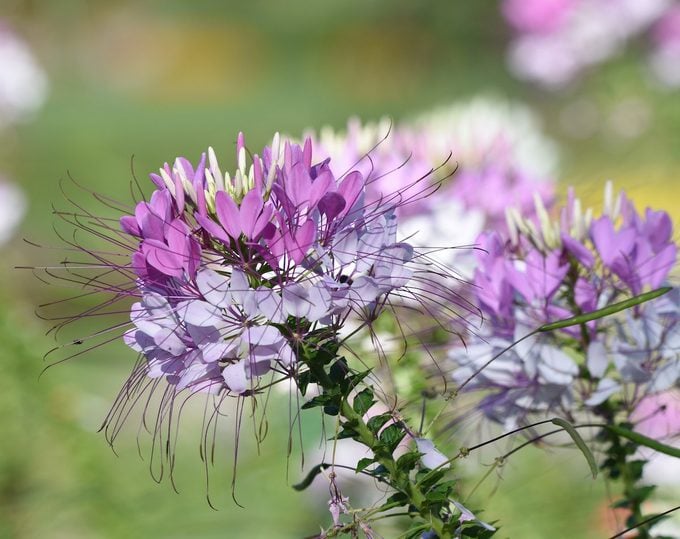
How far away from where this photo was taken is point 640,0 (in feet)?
6.29

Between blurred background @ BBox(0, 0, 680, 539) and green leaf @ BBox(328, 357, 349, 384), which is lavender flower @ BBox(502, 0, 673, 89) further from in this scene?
green leaf @ BBox(328, 357, 349, 384)

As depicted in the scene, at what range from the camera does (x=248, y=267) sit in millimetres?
461

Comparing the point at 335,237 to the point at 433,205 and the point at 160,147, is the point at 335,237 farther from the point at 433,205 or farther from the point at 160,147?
the point at 160,147

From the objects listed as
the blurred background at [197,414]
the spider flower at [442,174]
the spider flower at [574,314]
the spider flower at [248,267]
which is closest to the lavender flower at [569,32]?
the blurred background at [197,414]

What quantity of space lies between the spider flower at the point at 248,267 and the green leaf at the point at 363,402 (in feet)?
0.13

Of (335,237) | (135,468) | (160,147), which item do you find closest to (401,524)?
(335,237)

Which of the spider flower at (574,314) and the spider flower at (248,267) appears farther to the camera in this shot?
the spider flower at (574,314)

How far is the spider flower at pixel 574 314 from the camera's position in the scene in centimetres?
58

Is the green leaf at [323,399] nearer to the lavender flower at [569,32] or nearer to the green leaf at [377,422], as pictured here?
the green leaf at [377,422]

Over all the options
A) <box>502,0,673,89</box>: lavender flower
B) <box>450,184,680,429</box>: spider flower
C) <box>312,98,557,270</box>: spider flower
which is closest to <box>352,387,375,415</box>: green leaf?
<box>450,184,680,429</box>: spider flower

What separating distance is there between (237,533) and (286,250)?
1084 millimetres

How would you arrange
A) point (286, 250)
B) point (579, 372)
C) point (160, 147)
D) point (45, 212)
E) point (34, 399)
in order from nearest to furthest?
point (286, 250), point (579, 372), point (34, 399), point (45, 212), point (160, 147)

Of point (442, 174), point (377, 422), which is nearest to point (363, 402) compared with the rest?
point (377, 422)

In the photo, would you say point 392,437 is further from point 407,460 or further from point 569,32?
point 569,32
